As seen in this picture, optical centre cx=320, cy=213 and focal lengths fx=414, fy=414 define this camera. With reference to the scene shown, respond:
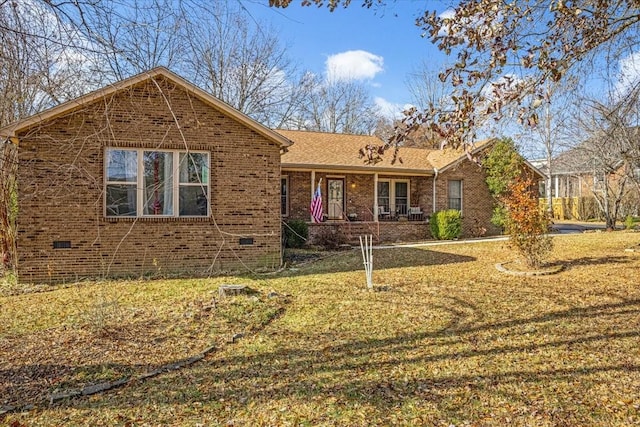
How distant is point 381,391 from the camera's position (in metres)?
3.76

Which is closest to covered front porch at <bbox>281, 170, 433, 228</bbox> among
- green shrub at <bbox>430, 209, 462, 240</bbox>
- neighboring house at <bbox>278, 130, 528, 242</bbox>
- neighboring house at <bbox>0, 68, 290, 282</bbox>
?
neighboring house at <bbox>278, 130, 528, 242</bbox>

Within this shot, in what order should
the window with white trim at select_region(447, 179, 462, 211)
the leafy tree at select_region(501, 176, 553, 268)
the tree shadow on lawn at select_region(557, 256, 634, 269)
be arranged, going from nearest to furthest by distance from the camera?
the leafy tree at select_region(501, 176, 553, 268), the tree shadow on lawn at select_region(557, 256, 634, 269), the window with white trim at select_region(447, 179, 462, 211)

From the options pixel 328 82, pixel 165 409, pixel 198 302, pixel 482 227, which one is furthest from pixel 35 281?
pixel 328 82

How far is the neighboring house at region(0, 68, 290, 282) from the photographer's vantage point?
9.15 m

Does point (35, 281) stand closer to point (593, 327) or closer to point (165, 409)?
point (165, 409)

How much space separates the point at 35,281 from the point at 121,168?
10.2ft

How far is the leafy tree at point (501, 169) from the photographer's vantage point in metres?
17.8

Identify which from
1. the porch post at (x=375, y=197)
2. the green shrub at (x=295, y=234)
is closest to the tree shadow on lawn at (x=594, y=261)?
the porch post at (x=375, y=197)

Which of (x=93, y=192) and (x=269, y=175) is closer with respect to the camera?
(x=93, y=192)

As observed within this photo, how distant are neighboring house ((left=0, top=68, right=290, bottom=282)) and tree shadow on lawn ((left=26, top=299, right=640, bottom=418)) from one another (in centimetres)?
482

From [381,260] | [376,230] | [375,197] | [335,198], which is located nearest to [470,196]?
[375,197]

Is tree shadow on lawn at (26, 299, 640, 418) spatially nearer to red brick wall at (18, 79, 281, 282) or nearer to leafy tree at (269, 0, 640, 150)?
leafy tree at (269, 0, 640, 150)

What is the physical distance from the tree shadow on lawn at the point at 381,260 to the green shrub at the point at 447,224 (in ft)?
11.8

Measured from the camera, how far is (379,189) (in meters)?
17.8
